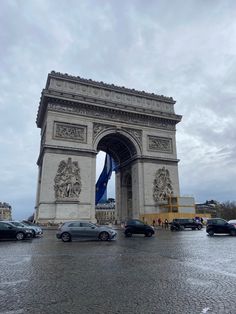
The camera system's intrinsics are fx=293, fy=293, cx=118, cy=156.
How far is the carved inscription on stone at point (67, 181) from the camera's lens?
32312mm

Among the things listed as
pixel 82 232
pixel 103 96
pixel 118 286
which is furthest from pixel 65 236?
pixel 103 96

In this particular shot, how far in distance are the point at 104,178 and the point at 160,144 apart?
10.1 meters

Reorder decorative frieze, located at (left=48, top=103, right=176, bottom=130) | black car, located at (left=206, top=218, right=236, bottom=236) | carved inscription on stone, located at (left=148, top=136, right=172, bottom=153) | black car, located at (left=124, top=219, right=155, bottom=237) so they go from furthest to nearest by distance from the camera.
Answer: carved inscription on stone, located at (left=148, top=136, right=172, bottom=153) < decorative frieze, located at (left=48, top=103, right=176, bottom=130) < black car, located at (left=206, top=218, right=236, bottom=236) < black car, located at (left=124, top=219, right=155, bottom=237)

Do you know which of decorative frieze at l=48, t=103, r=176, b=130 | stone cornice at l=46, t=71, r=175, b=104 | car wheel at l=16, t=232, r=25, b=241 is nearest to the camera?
car wheel at l=16, t=232, r=25, b=241

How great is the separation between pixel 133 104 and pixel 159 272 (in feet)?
112

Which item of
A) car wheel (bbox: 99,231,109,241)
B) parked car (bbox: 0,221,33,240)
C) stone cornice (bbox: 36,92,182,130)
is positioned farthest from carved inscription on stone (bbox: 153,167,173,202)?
parked car (bbox: 0,221,33,240)

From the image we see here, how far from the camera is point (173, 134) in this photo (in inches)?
1639

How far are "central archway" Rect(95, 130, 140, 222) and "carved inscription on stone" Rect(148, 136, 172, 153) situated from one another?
2.59m

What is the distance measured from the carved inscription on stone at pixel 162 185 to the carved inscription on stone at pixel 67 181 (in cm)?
1036

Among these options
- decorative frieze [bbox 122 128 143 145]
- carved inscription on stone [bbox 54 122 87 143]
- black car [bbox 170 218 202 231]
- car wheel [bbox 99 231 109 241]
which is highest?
decorative frieze [bbox 122 128 143 145]

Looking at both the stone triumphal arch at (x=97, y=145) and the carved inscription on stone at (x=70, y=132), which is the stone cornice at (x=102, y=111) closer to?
the stone triumphal arch at (x=97, y=145)

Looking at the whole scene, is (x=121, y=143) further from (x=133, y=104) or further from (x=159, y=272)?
→ (x=159, y=272)

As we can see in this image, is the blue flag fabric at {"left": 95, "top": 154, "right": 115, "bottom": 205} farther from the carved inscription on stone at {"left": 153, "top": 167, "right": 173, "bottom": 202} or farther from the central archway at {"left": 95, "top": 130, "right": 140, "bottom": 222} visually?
the carved inscription on stone at {"left": 153, "top": 167, "right": 173, "bottom": 202}

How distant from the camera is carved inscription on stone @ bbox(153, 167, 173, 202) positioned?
37.8 metres
